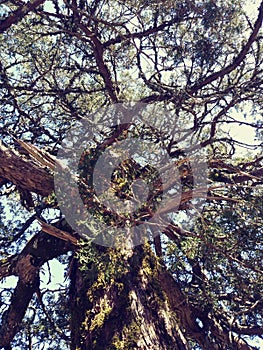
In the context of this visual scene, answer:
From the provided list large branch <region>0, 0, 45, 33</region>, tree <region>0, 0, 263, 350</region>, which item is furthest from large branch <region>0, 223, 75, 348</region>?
large branch <region>0, 0, 45, 33</region>

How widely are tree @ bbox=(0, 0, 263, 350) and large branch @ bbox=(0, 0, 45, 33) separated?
0.01 metres

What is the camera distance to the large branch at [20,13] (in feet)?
12.1

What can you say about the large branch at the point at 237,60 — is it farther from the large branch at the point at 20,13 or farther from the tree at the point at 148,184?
the large branch at the point at 20,13

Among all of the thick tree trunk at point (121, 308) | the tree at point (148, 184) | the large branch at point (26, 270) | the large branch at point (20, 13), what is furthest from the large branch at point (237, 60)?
the large branch at point (26, 270)

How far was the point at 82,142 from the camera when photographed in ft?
15.3

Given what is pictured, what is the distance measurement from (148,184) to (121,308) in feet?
4.00

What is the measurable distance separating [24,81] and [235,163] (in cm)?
272

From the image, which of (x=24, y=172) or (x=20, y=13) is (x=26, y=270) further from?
(x=20, y=13)

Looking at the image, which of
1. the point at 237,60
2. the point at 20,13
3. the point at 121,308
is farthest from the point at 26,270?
the point at 237,60

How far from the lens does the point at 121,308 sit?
322cm

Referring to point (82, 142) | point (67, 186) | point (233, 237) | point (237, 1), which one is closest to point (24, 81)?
point (82, 142)

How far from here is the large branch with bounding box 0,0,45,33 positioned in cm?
369

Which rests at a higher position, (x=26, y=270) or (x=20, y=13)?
(x=20, y=13)

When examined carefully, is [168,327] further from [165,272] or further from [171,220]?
[171,220]
